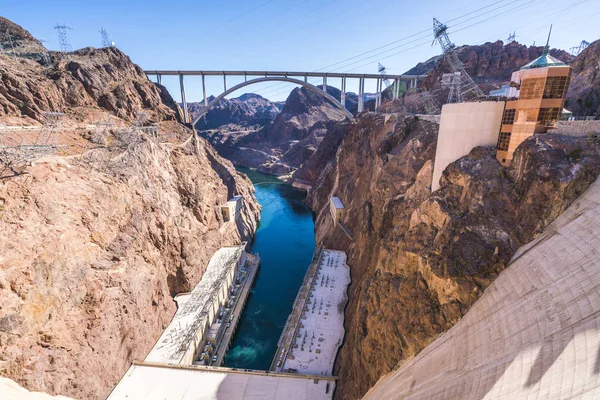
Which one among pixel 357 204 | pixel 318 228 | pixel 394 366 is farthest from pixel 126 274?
pixel 318 228

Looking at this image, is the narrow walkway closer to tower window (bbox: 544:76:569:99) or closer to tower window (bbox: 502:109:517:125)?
tower window (bbox: 502:109:517:125)

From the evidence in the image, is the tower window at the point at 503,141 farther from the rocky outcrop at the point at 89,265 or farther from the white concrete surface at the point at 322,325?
the rocky outcrop at the point at 89,265

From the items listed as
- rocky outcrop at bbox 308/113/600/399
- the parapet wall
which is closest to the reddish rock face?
rocky outcrop at bbox 308/113/600/399

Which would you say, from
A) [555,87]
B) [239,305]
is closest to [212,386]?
[239,305]

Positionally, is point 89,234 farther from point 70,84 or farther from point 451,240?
point 451,240

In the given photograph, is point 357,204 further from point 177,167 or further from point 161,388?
point 161,388

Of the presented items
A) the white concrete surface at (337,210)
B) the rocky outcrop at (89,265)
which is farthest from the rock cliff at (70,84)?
the white concrete surface at (337,210)
